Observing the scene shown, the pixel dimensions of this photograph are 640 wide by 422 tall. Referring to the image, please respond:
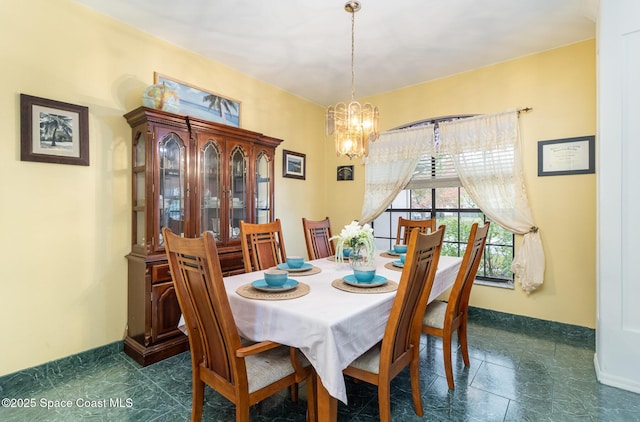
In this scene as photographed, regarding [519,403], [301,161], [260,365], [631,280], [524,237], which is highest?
[301,161]

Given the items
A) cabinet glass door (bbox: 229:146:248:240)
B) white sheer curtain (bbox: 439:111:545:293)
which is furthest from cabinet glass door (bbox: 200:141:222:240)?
white sheer curtain (bbox: 439:111:545:293)

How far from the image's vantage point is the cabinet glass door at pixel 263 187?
3344 millimetres

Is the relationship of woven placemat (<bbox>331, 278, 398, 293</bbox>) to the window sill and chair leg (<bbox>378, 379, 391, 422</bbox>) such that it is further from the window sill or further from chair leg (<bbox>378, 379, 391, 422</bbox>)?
the window sill

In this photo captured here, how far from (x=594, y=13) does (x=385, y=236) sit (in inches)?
116

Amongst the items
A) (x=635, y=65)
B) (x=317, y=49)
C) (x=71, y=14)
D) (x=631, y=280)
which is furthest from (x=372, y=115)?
(x=71, y=14)

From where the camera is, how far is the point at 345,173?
14.9 feet

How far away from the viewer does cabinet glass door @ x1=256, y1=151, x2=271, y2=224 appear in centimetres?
334

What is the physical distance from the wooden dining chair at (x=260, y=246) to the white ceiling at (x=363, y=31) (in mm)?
1704

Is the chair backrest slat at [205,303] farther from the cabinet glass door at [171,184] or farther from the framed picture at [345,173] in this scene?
the framed picture at [345,173]

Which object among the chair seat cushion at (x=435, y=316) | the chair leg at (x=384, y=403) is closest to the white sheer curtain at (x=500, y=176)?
the chair seat cushion at (x=435, y=316)

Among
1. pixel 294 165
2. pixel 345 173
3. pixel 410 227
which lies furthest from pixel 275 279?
pixel 345 173

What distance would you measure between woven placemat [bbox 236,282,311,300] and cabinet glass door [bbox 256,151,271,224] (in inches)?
63.5

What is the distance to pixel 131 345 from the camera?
2502 millimetres

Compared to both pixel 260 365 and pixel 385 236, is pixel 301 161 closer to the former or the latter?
pixel 385 236
